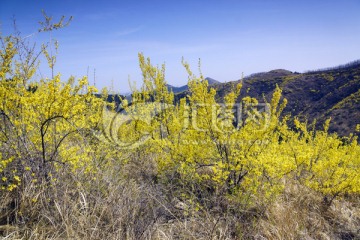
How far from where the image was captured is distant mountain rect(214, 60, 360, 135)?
33.5 m

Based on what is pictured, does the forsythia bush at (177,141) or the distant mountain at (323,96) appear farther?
the distant mountain at (323,96)

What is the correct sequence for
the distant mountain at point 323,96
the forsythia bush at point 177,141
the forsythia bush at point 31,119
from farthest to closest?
the distant mountain at point 323,96
the forsythia bush at point 177,141
the forsythia bush at point 31,119

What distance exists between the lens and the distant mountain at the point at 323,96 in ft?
110

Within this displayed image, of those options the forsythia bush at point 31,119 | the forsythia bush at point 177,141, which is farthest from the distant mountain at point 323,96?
the forsythia bush at point 31,119

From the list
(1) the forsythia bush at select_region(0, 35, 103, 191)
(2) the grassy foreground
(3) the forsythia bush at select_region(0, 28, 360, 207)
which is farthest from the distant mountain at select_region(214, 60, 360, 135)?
(1) the forsythia bush at select_region(0, 35, 103, 191)

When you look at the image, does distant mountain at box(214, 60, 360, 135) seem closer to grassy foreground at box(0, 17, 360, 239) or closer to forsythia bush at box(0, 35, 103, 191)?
grassy foreground at box(0, 17, 360, 239)

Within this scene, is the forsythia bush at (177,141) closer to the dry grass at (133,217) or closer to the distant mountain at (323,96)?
the dry grass at (133,217)

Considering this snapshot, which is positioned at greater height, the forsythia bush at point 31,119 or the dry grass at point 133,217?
the forsythia bush at point 31,119

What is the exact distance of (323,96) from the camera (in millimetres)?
43594

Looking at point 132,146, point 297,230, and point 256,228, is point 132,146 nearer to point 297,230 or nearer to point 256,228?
point 256,228

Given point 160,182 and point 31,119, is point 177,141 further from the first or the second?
point 31,119

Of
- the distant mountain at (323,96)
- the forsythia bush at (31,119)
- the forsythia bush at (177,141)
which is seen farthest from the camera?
the distant mountain at (323,96)

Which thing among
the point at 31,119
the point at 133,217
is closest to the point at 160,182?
the point at 133,217

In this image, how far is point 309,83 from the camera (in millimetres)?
50719
